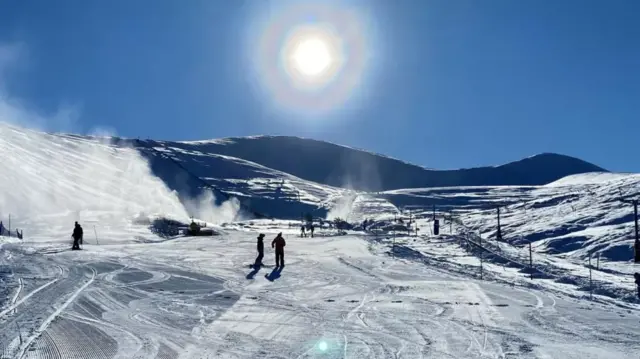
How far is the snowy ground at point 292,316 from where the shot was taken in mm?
11594

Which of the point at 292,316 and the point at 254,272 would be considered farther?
the point at 254,272

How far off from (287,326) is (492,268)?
60.8 ft

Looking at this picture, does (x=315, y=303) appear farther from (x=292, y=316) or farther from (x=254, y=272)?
(x=254, y=272)

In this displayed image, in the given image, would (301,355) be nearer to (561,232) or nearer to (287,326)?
(287,326)

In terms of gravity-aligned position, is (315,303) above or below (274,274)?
below

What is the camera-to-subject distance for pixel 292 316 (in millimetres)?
15328

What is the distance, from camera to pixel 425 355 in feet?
36.5

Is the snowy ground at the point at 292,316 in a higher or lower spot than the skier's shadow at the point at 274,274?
lower

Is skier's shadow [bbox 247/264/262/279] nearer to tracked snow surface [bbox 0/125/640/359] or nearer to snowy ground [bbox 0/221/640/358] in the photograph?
snowy ground [bbox 0/221/640/358]

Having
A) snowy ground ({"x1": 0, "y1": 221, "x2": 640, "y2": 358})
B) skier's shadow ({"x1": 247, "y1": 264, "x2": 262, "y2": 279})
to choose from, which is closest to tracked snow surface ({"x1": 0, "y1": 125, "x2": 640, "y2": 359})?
snowy ground ({"x1": 0, "y1": 221, "x2": 640, "y2": 358})

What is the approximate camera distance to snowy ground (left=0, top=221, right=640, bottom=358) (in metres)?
11.6

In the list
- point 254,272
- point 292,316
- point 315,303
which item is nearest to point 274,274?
point 254,272

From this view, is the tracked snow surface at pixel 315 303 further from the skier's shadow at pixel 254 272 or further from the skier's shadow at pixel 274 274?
the skier's shadow at pixel 254 272

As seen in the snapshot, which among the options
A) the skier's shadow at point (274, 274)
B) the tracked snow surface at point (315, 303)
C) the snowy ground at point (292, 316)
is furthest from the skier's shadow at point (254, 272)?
the skier's shadow at point (274, 274)
